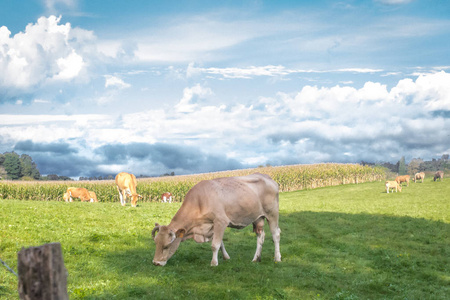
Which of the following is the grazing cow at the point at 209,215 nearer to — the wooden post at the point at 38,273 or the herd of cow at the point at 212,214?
the herd of cow at the point at 212,214

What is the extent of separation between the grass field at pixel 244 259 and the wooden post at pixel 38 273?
588 cm

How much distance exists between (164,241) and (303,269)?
509 cm

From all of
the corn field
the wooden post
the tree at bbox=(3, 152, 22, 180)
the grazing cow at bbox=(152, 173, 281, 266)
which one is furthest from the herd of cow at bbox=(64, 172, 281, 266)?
the tree at bbox=(3, 152, 22, 180)

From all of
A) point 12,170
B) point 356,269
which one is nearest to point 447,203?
point 356,269

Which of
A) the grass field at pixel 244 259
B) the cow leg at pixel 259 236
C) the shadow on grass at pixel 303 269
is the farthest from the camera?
the cow leg at pixel 259 236

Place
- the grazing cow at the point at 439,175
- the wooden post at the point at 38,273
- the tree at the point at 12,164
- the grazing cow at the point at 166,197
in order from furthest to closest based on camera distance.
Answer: the tree at the point at 12,164
the grazing cow at the point at 439,175
the grazing cow at the point at 166,197
the wooden post at the point at 38,273

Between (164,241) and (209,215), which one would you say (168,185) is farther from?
(164,241)

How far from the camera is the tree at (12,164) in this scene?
12371 cm

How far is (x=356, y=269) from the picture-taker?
15312mm

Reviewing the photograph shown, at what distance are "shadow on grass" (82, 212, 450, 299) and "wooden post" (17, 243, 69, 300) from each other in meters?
5.90

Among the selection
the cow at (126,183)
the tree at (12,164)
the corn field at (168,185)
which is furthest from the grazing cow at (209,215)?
the tree at (12,164)

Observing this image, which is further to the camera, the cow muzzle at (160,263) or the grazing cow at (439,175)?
the grazing cow at (439,175)

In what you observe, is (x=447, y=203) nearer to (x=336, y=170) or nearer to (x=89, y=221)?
(x=89, y=221)

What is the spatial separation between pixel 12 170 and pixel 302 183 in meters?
97.9
